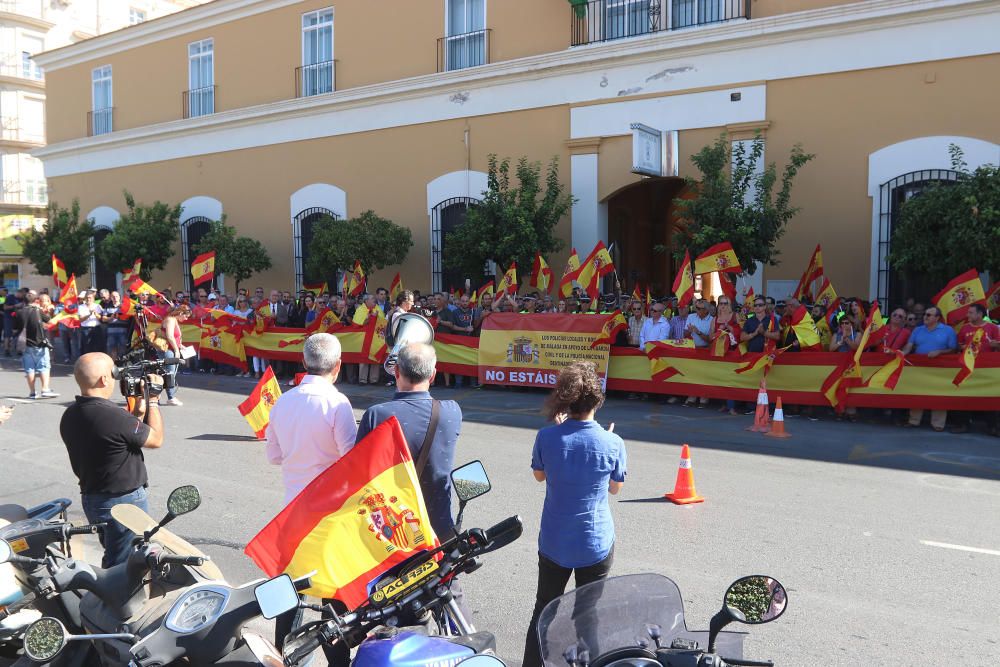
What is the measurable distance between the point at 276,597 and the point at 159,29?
2718cm

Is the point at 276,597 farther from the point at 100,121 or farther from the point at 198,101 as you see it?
the point at 100,121

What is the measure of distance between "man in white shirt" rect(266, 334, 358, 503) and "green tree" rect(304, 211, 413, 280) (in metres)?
14.8

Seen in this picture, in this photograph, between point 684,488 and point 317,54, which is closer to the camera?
point 684,488

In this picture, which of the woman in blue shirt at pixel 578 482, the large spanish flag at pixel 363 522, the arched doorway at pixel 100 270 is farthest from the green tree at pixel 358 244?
the large spanish flag at pixel 363 522

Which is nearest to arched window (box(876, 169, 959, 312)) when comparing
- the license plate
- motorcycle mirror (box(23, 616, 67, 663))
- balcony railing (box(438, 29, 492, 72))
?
balcony railing (box(438, 29, 492, 72))

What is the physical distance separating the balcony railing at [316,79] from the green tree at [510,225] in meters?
6.73

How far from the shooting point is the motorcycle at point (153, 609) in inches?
114

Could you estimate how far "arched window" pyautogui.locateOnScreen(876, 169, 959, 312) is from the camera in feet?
46.7

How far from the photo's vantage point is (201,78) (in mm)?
25141

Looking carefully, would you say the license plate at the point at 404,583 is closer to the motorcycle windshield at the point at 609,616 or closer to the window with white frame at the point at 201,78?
the motorcycle windshield at the point at 609,616

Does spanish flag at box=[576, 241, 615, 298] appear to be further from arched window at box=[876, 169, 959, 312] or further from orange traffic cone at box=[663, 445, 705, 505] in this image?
orange traffic cone at box=[663, 445, 705, 505]

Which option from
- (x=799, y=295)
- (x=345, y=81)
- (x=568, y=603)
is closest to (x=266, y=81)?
(x=345, y=81)

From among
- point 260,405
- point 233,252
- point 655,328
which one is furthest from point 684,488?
point 233,252

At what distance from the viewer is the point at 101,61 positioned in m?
28.0
